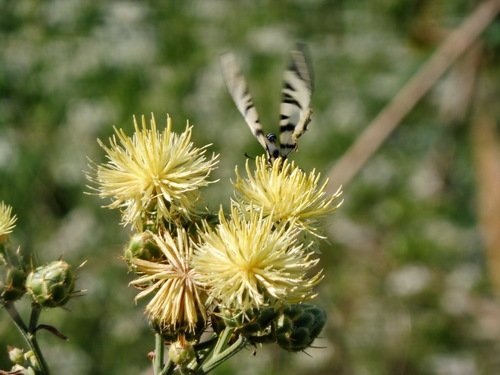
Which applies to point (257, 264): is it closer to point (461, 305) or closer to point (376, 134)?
point (376, 134)

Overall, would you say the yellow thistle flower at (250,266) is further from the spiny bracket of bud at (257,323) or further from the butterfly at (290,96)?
the butterfly at (290,96)

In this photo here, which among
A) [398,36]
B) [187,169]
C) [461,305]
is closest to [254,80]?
[398,36]

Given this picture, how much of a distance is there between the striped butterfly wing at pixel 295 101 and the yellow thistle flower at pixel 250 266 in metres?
0.43

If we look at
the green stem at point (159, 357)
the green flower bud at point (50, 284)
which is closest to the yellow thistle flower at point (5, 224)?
the green flower bud at point (50, 284)

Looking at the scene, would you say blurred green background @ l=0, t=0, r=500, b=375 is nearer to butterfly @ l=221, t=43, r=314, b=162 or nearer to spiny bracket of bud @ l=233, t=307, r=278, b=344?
butterfly @ l=221, t=43, r=314, b=162

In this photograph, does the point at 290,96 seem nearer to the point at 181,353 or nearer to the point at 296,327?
the point at 296,327

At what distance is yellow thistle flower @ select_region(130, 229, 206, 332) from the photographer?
223 centimetres

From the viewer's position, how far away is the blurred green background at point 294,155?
5.70 meters

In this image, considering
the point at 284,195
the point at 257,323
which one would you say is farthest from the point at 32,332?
the point at 284,195

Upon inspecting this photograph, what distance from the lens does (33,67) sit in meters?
5.85

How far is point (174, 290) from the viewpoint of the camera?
2.23 meters

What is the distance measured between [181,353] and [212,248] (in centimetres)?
28

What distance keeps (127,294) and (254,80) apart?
1790 millimetres

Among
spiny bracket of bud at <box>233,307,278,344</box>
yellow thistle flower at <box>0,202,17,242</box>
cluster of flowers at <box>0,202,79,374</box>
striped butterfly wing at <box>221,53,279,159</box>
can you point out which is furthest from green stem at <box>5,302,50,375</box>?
striped butterfly wing at <box>221,53,279,159</box>
